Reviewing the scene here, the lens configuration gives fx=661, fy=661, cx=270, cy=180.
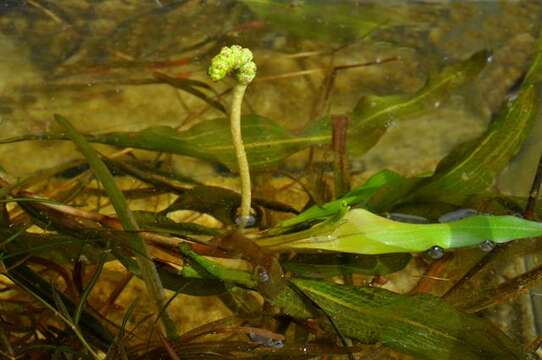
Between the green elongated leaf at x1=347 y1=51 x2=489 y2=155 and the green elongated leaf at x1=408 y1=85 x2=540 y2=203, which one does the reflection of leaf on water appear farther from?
the green elongated leaf at x1=408 y1=85 x2=540 y2=203

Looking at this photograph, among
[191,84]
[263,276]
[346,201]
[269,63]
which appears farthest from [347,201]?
[269,63]

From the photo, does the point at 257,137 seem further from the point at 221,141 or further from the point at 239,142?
the point at 239,142

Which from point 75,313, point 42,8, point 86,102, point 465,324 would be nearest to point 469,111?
point 465,324

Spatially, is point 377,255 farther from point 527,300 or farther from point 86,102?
point 86,102

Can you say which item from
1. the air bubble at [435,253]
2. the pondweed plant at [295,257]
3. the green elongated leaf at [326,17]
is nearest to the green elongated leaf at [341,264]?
the pondweed plant at [295,257]

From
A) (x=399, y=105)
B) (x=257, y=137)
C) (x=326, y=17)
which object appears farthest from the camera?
(x=326, y=17)
